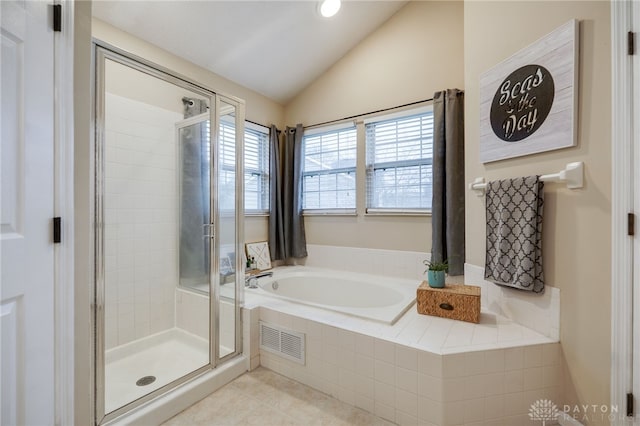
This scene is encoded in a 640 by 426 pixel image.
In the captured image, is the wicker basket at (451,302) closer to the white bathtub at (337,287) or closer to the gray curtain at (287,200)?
the white bathtub at (337,287)

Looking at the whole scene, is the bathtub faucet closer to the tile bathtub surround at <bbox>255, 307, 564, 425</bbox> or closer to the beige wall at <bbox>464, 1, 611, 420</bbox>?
the tile bathtub surround at <bbox>255, 307, 564, 425</bbox>

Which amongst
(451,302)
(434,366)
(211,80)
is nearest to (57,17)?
(211,80)

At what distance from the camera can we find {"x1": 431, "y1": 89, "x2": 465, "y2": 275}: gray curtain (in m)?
2.30

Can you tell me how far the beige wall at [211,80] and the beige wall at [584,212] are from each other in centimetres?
204

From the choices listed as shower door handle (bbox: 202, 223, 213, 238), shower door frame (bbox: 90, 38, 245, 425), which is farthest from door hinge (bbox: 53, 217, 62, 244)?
shower door handle (bbox: 202, 223, 213, 238)

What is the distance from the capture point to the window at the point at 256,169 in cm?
307

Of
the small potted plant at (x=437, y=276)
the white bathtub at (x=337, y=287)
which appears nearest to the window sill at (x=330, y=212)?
the white bathtub at (x=337, y=287)

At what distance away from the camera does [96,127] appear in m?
1.29

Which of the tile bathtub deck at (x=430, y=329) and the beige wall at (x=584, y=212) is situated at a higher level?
the beige wall at (x=584, y=212)

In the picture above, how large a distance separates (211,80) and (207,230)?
1.53 m

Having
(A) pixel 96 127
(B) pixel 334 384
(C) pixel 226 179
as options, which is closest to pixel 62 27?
(A) pixel 96 127

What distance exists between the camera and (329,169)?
10.4 ft

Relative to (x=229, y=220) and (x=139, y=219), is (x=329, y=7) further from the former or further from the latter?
(x=139, y=219)

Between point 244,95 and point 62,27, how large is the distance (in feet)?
6.75
